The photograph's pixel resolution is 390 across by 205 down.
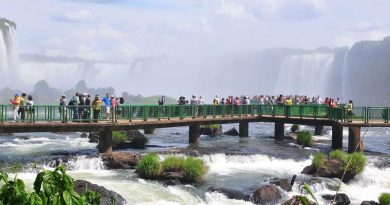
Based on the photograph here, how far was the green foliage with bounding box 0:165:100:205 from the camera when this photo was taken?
3.26 meters

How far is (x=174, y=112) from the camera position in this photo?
34812 mm

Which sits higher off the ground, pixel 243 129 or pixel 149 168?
pixel 243 129

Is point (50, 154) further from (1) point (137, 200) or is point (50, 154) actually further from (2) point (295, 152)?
(2) point (295, 152)

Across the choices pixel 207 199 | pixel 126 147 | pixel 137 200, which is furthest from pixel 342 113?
pixel 137 200

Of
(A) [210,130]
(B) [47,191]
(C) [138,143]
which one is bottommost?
(C) [138,143]

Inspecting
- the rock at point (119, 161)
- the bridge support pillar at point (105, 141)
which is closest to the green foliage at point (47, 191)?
the rock at point (119, 161)

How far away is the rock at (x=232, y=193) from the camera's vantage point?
2055 cm

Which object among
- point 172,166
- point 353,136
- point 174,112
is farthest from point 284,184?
point 174,112

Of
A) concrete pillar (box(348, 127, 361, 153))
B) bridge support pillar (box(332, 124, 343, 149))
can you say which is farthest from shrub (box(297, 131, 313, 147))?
concrete pillar (box(348, 127, 361, 153))

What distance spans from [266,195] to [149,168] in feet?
17.4

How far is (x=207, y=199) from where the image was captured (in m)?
20.4

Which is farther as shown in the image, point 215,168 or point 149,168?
point 215,168

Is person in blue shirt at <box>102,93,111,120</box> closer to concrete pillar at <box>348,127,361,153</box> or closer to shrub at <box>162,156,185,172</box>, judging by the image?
shrub at <box>162,156,185,172</box>

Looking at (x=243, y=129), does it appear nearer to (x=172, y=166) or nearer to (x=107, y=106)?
(x=107, y=106)
